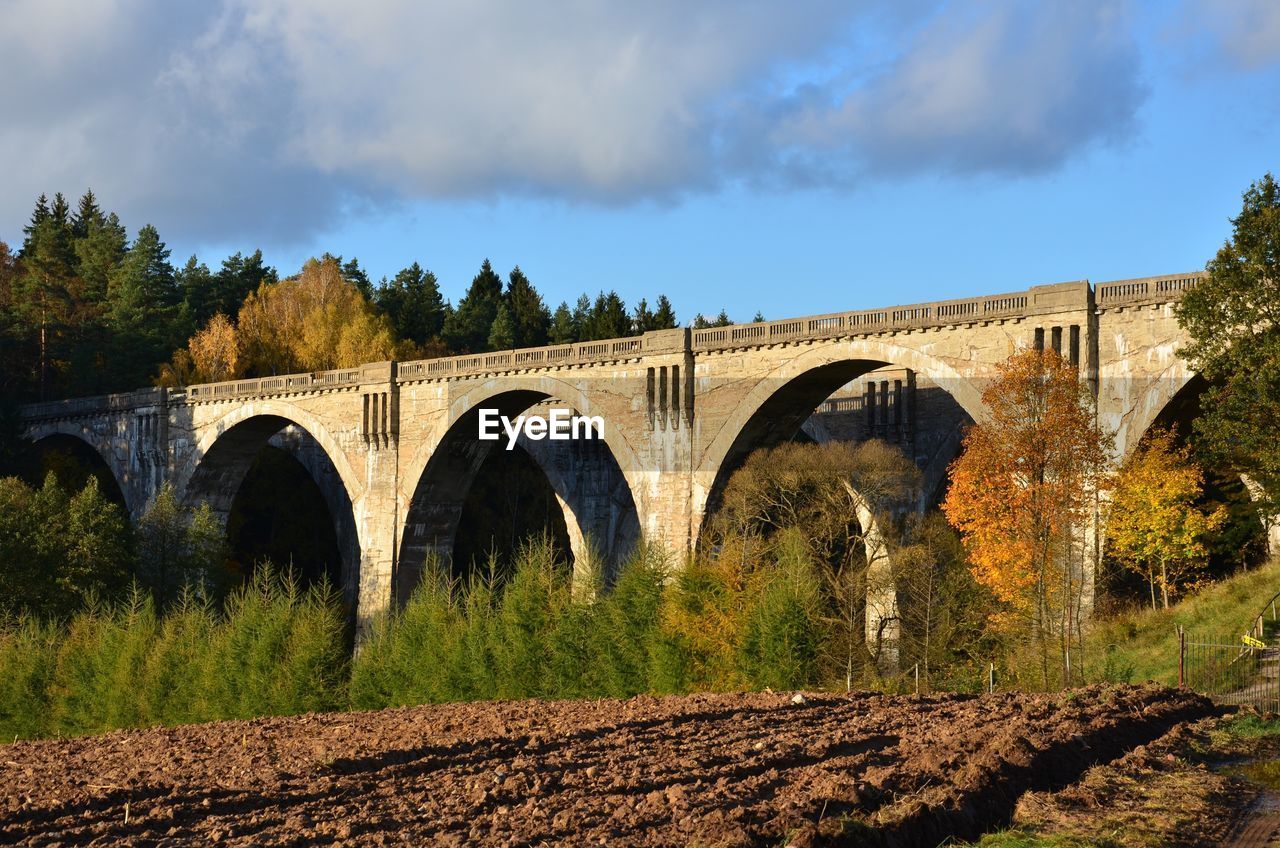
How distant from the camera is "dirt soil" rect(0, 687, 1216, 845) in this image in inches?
465

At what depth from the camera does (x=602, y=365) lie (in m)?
46.5

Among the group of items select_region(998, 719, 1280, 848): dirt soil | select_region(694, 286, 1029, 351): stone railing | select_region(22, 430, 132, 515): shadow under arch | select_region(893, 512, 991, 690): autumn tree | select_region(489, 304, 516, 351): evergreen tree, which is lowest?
select_region(893, 512, 991, 690): autumn tree

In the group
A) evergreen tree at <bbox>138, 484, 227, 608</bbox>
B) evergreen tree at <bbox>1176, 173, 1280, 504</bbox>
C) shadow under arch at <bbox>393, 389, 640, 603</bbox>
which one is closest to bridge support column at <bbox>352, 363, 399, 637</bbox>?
shadow under arch at <bbox>393, 389, 640, 603</bbox>

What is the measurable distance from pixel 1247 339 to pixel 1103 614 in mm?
7705

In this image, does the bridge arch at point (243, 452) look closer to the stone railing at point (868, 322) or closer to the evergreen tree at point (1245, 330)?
the stone railing at point (868, 322)

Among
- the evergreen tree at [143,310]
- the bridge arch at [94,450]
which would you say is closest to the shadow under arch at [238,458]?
the bridge arch at [94,450]

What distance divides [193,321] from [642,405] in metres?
50.0

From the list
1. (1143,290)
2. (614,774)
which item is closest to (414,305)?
(1143,290)

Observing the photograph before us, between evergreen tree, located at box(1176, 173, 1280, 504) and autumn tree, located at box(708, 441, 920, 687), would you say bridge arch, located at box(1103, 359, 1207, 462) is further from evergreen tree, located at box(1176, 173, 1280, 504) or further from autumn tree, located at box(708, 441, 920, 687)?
autumn tree, located at box(708, 441, 920, 687)

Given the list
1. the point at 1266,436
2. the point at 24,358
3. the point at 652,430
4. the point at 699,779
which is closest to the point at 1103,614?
the point at 1266,436

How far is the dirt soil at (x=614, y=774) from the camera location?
11820 millimetres

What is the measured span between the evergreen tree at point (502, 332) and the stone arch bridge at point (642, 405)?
30.6 meters

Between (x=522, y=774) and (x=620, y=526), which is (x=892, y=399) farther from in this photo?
(x=522, y=774)

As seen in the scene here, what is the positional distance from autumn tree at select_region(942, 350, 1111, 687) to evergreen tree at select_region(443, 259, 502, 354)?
220ft
